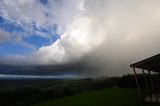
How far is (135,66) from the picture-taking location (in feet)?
71.1

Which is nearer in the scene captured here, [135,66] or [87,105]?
[135,66]

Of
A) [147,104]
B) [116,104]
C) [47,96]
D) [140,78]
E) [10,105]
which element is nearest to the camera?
[147,104]

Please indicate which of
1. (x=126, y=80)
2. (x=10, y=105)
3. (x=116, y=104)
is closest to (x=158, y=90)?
(x=116, y=104)

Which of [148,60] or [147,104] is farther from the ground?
[148,60]

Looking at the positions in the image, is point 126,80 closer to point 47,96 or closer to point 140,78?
point 140,78

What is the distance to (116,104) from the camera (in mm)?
22578

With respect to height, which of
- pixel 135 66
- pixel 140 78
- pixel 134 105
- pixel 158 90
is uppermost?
pixel 140 78

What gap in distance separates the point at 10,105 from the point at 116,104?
12690 mm

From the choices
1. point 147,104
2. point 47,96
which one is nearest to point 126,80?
point 47,96

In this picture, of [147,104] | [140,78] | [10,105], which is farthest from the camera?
[140,78]

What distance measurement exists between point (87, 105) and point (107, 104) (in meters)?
1.91

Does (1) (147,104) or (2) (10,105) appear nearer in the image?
(1) (147,104)

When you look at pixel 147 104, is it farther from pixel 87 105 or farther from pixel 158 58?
pixel 87 105

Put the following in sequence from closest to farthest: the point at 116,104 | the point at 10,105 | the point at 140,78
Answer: the point at 116,104 < the point at 10,105 < the point at 140,78
